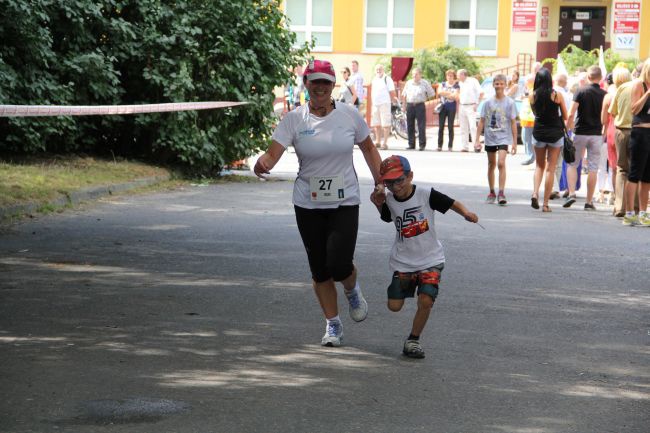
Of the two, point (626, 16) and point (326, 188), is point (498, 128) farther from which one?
point (626, 16)

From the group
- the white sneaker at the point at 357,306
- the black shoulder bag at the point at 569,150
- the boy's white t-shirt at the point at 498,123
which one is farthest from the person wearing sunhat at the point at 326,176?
the boy's white t-shirt at the point at 498,123

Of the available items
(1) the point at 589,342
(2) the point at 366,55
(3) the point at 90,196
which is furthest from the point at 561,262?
(2) the point at 366,55

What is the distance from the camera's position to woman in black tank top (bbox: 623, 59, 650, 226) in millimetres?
14266

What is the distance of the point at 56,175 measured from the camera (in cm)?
1548

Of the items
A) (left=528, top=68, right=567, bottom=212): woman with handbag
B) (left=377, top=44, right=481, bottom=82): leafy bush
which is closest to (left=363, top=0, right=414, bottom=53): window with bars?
(left=377, top=44, right=481, bottom=82): leafy bush

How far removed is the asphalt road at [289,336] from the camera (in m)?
5.92

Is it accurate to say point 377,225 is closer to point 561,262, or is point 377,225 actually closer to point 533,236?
point 533,236

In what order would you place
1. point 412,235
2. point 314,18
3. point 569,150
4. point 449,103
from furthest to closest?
point 314,18
point 449,103
point 569,150
point 412,235

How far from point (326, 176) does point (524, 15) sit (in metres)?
35.5

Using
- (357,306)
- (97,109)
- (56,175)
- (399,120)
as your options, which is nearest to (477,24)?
(399,120)

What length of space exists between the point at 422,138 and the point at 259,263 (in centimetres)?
1971

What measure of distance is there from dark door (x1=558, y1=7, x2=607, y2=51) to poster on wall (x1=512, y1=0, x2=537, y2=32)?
5.58 feet

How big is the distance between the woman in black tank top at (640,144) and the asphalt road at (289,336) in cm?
129

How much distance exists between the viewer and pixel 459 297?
9.34 m
